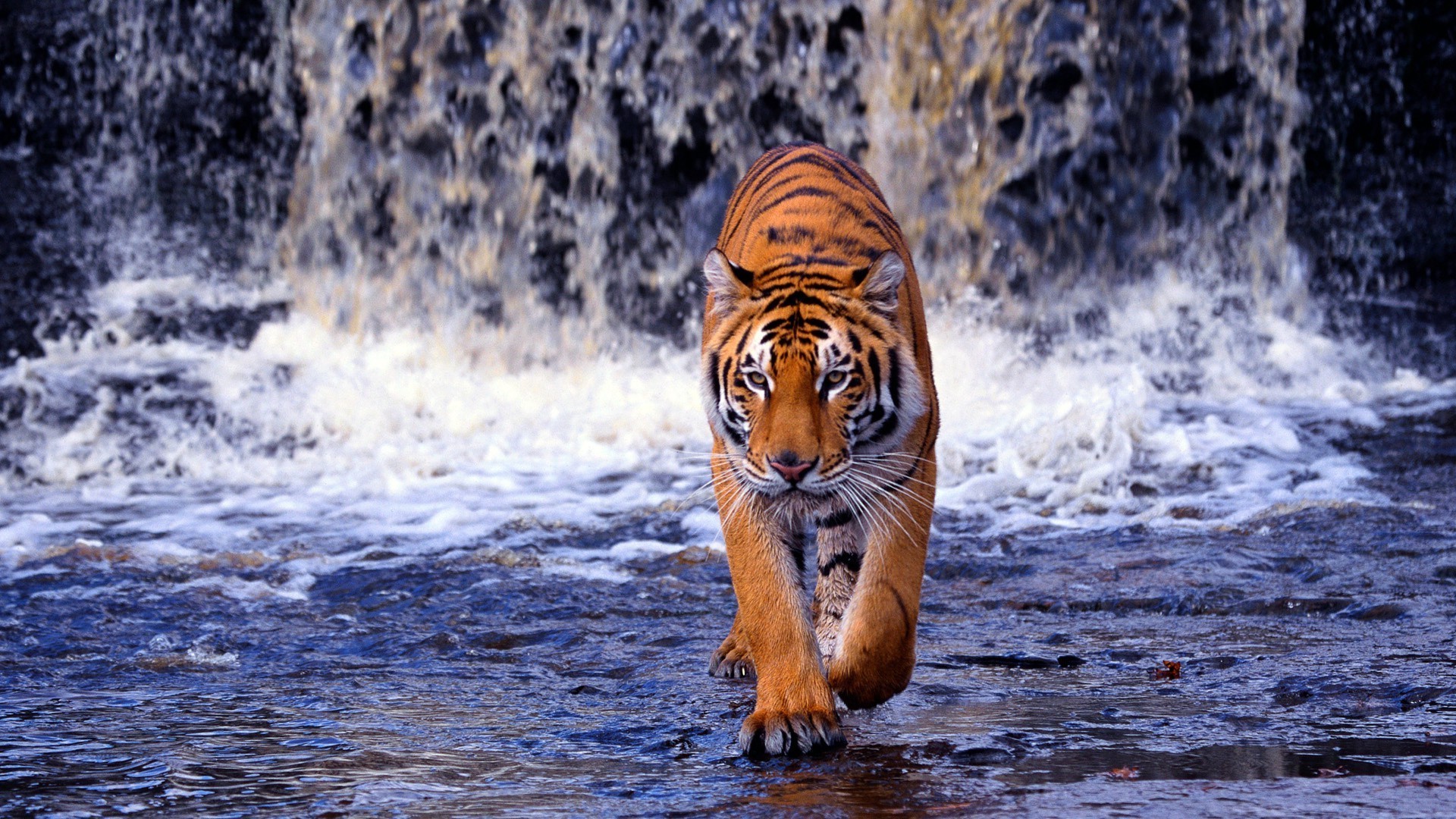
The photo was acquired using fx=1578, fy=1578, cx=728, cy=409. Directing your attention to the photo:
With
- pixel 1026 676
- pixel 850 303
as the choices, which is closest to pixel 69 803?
pixel 850 303

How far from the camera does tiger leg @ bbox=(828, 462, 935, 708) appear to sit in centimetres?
300

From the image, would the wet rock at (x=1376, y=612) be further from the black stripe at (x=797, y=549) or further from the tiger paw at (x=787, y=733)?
→ the tiger paw at (x=787, y=733)

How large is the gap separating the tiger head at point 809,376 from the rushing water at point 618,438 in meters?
0.51

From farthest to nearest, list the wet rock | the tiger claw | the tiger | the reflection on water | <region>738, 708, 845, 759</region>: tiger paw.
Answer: the wet rock < the tiger claw < the tiger < <region>738, 708, 845, 759</region>: tiger paw < the reflection on water

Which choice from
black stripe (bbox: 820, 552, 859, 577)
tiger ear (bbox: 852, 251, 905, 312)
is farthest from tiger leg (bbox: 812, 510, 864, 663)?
tiger ear (bbox: 852, 251, 905, 312)

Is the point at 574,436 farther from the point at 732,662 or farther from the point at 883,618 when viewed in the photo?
the point at 883,618

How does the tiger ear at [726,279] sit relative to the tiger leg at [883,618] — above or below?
above

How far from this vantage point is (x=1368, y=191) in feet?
32.8

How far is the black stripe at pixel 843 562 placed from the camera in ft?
11.5

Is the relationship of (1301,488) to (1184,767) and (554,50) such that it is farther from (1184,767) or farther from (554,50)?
(554,50)

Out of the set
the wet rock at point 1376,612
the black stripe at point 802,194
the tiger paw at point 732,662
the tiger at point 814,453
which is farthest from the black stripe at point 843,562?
the wet rock at point 1376,612

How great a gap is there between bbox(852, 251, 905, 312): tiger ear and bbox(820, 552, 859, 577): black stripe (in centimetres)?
67

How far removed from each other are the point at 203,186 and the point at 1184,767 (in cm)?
941

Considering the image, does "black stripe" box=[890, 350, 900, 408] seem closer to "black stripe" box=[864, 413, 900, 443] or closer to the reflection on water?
"black stripe" box=[864, 413, 900, 443]
